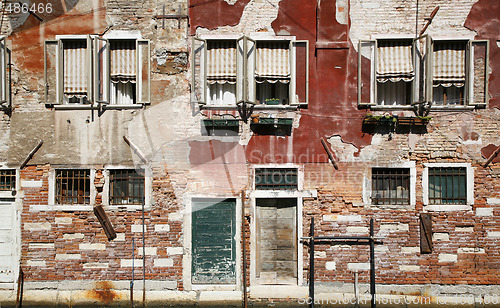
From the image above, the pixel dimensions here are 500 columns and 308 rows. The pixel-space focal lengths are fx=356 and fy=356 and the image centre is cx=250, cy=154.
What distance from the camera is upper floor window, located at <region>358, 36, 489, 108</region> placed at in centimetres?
827

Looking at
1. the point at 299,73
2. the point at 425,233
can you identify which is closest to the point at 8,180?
the point at 299,73

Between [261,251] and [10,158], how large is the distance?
6.38 m

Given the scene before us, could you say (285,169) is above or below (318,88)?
below

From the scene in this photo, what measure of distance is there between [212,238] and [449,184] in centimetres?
571

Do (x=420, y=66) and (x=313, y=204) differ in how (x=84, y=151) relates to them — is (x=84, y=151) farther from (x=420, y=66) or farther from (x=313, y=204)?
(x=420, y=66)

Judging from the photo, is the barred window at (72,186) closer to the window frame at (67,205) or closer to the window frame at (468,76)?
the window frame at (67,205)

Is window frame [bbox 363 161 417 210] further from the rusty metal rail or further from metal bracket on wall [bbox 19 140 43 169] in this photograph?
metal bracket on wall [bbox 19 140 43 169]

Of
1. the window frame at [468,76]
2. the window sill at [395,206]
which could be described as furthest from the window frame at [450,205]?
the window frame at [468,76]

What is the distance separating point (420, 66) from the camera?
8344mm

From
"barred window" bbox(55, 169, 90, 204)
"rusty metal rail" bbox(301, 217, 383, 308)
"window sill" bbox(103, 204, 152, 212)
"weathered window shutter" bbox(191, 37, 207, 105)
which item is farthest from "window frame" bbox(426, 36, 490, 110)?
"barred window" bbox(55, 169, 90, 204)

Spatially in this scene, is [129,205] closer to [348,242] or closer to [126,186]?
[126,186]

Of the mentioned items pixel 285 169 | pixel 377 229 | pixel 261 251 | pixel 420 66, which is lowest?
pixel 261 251

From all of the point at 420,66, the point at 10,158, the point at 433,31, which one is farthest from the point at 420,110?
the point at 10,158

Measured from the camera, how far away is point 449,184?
833 cm
